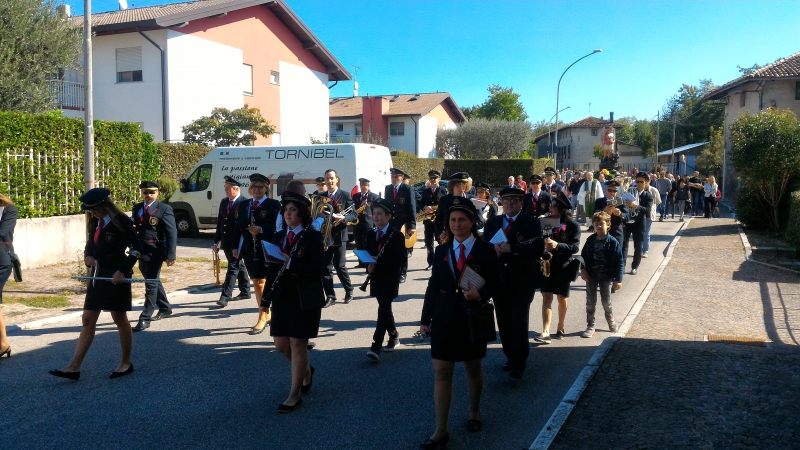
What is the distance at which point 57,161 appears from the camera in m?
13.4

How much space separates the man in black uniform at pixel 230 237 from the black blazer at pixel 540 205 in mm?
4040

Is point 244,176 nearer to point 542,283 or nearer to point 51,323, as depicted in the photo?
point 51,323

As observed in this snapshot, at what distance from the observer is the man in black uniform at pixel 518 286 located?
19.3 feet

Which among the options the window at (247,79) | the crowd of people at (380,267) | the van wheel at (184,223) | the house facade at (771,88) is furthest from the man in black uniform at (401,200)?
the house facade at (771,88)

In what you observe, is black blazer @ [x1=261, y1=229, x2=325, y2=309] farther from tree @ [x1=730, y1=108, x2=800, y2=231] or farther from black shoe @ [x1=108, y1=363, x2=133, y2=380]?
tree @ [x1=730, y1=108, x2=800, y2=231]

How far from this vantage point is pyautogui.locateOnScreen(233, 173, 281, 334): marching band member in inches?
319

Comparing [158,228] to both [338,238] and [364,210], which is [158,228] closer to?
[338,238]

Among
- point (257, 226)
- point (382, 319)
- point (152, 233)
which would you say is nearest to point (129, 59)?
point (152, 233)

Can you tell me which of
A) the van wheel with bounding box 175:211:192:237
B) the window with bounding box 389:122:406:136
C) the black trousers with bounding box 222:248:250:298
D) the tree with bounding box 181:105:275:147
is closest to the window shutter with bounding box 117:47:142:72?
the tree with bounding box 181:105:275:147

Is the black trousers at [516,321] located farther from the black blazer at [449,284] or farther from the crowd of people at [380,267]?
the black blazer at [449,284]

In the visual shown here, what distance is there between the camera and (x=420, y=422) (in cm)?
498

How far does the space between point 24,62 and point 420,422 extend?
56.6ft

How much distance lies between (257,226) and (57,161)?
755 centimetres

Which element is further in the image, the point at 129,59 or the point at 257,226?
the point at 129,59
